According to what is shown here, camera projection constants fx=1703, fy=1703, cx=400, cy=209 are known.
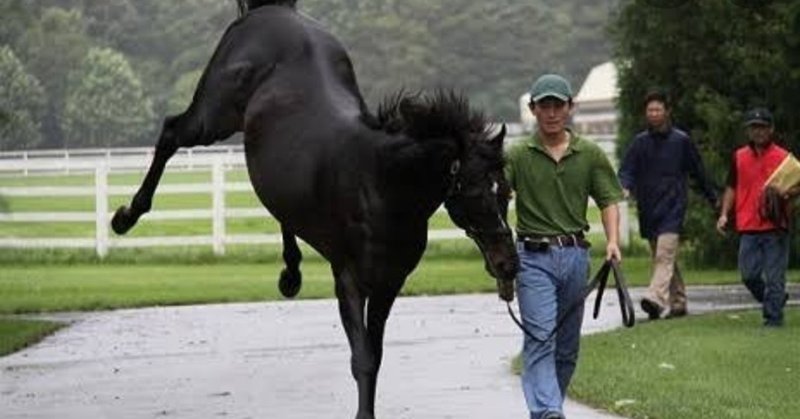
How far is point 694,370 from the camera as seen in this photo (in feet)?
37.0

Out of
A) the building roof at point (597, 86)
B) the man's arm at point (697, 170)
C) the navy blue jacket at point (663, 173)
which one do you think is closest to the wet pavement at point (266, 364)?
the navy blue jacket at point (663, 173)

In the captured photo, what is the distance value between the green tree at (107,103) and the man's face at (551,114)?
7401 centimetres

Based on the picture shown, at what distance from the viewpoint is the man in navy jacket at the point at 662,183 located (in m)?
→ 15.2

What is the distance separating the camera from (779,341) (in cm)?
1308

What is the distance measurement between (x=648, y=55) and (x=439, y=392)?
12.8 metres

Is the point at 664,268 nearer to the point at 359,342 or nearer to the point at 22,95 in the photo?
the point at 359,342

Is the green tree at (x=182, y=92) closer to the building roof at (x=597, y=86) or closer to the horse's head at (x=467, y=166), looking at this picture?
the building roof at (x=597, y=86)

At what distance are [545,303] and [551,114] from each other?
916 mm

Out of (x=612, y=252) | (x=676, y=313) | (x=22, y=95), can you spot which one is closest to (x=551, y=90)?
(x=612, y=252)

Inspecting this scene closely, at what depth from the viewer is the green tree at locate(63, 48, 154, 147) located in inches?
3233

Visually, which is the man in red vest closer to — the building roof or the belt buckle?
the belt buckle

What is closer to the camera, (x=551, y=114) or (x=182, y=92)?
(x=551, y=114)

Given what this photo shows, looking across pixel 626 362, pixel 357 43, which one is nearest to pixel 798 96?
pixel 626 362

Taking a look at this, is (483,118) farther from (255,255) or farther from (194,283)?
(255,255)
